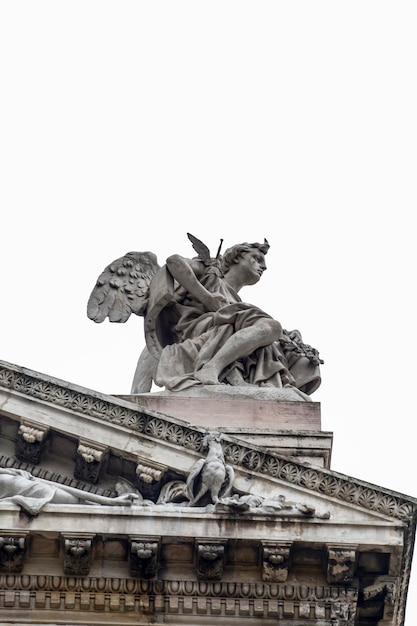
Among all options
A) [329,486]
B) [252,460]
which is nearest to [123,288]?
[252,460]

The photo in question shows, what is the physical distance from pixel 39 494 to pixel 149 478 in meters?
1.27

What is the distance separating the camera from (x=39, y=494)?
26.3 m

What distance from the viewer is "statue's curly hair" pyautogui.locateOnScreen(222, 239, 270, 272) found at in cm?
3188

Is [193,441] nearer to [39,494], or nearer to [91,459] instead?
[91,459]

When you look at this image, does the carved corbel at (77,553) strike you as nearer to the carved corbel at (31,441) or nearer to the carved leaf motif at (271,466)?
the carved corbel at (31,441)

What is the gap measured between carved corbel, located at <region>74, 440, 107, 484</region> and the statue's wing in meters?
4.54

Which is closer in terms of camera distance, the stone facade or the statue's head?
the stone facade

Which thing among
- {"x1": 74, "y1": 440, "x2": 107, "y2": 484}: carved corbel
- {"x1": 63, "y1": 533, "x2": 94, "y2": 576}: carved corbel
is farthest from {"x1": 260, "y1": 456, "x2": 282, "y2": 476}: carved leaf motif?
{"x1": 63, "y1": 533, "x2": 94, "y2": 576}: carved corbel

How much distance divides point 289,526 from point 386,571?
1185 millimetres

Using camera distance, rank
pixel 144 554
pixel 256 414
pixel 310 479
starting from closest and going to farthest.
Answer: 1. pixel 144 554
2. pixel 310 479
3. pixel 256 414

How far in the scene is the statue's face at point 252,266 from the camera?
31.8m

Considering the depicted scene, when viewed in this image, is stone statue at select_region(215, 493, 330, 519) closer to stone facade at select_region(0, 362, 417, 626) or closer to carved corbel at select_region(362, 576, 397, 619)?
stone facade at select_region(0, 362, 417, 626)

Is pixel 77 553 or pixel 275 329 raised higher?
pixel 275 329

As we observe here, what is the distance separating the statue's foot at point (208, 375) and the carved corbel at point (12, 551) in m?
4.28
